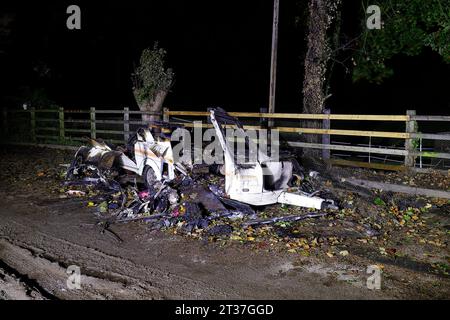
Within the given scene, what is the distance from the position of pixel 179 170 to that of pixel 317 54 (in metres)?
6.31

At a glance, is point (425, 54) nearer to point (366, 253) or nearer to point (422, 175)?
point (422, 175)

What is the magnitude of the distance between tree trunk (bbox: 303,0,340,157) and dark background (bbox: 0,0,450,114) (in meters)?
2.84

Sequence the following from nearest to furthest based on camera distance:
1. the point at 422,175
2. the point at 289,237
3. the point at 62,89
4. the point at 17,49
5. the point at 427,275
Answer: the point at 427,275
the point at 289,237
the point at 422,175
the point at 17,49
the point at 62,89

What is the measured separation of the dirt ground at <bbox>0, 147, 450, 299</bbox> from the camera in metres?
5.13

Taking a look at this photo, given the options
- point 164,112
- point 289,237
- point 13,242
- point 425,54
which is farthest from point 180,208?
point 425,54

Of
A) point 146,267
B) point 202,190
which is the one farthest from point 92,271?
point 202,190

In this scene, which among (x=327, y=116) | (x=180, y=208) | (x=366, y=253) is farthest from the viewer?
(x=327, y=116)

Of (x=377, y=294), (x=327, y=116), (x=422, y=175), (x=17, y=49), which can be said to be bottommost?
(x=377, y=294)

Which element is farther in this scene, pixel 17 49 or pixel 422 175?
pixel 17 49

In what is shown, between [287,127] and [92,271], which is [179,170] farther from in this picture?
[287,127]

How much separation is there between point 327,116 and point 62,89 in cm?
2162

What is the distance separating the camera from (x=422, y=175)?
10.1 meters

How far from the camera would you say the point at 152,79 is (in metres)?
18.6

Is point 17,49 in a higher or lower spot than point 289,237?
higher
